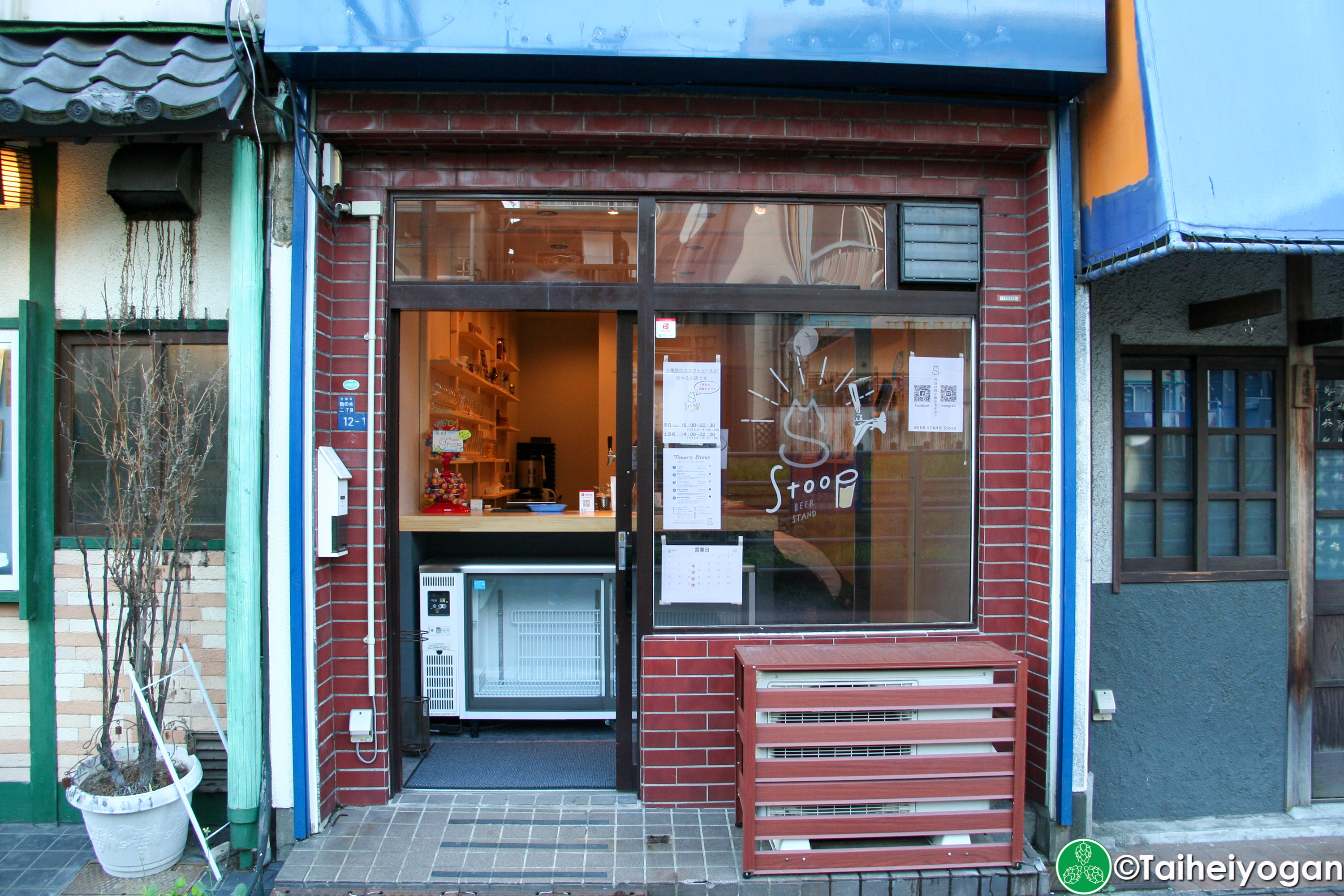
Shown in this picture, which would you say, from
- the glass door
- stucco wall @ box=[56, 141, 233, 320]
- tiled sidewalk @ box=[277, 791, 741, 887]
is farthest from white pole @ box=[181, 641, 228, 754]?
the glass door

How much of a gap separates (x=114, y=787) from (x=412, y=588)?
167 cm

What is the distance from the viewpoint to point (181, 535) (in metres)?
3.05

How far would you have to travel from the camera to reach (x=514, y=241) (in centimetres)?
341

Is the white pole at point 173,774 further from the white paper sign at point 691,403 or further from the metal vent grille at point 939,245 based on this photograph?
the metal vent grille at point 939,245

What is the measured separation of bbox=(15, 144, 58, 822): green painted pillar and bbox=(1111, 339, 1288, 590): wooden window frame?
520 centimetres

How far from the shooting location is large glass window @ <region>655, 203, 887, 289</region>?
3400 mm

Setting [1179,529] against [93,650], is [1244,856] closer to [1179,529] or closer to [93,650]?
[1179,529]

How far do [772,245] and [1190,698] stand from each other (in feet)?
10.2

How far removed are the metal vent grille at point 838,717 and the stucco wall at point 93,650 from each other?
2664mm

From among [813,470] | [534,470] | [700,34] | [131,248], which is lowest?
[534,470]

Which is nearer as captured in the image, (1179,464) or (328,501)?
(328,501)

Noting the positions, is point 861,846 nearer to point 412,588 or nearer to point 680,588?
point 680,588

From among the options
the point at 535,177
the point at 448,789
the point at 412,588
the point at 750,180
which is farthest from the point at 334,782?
the point at 750,180

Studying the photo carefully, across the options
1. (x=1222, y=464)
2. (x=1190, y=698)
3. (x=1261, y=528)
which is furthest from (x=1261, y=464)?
(x=1190, y=698)
